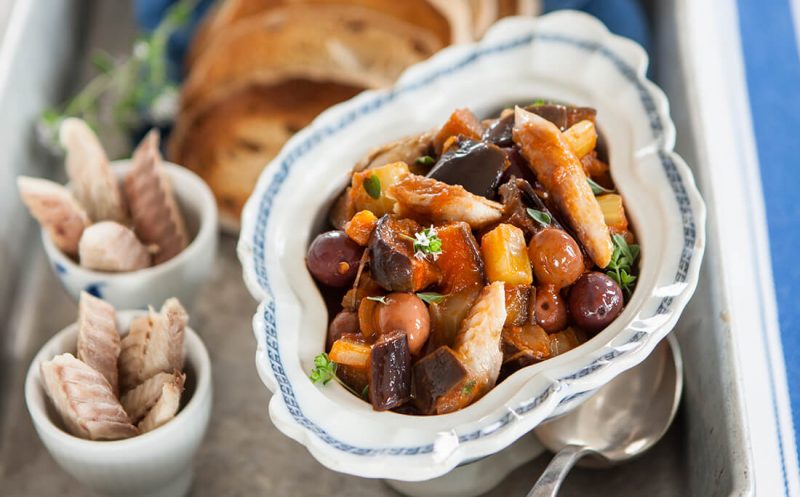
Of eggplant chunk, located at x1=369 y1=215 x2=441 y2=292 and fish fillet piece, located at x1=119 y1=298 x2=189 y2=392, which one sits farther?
fish fillet piece, located at x1=119 y1=298 x2=189 y2=392

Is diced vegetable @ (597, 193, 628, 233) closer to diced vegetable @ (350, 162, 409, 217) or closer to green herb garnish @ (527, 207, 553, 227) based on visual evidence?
green herb garnish @ (527, 207, 553, 227)

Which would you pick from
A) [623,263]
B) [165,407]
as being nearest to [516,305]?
[623,263]

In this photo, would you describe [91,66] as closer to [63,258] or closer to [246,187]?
[246,187]

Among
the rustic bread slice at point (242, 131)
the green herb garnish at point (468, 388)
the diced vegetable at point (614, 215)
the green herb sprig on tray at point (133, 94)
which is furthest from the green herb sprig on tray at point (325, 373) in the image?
the green herb sprig on tray at point (133, 94)

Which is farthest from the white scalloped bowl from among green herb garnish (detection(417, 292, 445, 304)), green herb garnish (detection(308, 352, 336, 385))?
green herb garnish (detection(417, 292, 445, 304))

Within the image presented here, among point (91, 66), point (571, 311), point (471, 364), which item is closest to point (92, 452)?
point (471, 364)

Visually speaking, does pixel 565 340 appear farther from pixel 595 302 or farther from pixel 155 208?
pixel 155 208
